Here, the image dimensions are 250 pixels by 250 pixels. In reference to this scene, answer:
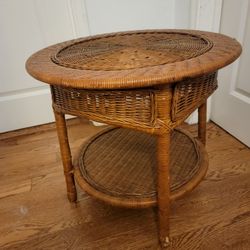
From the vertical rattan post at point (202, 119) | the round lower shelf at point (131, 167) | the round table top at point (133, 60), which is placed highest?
the round table top at point (133, 60)

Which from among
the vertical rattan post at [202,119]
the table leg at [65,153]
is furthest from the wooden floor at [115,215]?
the vertical rattan post at [202,119]

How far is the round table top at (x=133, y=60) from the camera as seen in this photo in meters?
0.49

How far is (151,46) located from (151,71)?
0.81 ft

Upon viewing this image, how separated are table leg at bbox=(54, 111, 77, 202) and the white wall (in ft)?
2.13

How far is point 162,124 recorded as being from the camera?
1.81 feet

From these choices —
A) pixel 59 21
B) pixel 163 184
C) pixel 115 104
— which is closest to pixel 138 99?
pixel 115 104

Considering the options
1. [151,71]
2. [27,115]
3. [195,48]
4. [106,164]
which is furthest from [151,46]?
[27,115]

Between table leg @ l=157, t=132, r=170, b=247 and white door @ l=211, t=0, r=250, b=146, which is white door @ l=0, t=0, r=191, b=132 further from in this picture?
table leg @ l=157, t=132, r=170, b=247

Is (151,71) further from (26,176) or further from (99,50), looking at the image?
(26,176)

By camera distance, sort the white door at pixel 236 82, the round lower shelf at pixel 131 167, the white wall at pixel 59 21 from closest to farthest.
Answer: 1. the round lower shelf at pixel 131 167
2. the white door at pixel 236 82
3. the white wall at pixel 59 21

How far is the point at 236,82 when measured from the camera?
1.14m

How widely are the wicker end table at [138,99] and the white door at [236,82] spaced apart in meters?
0.30

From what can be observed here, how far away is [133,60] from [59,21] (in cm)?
80

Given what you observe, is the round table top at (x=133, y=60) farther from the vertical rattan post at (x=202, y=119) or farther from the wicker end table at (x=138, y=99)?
the vertical rattan post at (x=202, y=119)
